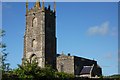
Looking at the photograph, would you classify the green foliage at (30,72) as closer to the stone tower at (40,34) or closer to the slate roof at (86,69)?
the stone tower at (40,34)

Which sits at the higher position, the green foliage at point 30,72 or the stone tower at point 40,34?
the stone tower at point 40,34

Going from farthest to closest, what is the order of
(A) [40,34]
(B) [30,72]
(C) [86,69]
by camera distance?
(C) [86,69] < (A) [40,34] < (B) [30,72]

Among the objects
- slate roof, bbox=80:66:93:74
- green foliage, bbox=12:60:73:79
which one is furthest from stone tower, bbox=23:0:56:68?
green foliage, bbox=12:60:73:79

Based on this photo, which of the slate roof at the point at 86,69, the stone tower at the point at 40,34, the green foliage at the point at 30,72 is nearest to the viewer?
the green foliage at the point at 30,72

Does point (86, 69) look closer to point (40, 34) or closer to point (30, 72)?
point (40, 34)

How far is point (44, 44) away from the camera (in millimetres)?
61188

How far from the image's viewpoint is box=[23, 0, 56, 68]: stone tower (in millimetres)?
61156

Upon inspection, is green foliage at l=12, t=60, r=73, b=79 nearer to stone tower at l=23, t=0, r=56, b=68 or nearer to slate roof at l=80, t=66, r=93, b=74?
stone tower at l=23, t=0, r=56, b=68

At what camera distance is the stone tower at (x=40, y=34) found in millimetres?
61156

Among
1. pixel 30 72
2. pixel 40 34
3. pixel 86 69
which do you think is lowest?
pixel 30 72

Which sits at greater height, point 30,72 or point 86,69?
point 86,69

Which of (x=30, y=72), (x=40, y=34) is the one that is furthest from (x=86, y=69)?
(x=30, y=72)

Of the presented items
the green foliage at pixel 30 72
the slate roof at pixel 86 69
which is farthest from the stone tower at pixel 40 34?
the green foliage at pixel 30 72

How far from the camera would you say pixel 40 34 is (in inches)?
2442
